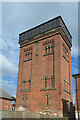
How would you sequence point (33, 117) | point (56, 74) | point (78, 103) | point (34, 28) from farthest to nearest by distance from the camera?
point (34, 28) < point (56, 74) < point (78, 103) < point (33, 117)

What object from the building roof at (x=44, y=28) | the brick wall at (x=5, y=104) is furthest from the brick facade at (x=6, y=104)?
the building roof at (x=44, y=28)

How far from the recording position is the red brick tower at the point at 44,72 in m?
22.8

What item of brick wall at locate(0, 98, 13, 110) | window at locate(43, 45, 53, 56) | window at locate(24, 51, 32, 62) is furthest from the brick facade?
window at locate(43, 45, 53, 56)

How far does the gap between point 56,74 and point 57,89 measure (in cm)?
263

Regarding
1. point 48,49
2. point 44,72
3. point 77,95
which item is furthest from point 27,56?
point 77,95

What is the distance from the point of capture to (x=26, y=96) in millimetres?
25828

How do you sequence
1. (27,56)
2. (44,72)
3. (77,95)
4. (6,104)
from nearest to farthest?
1. (77,95)
2. (44,72)
3. (27,56)
4. (6,104)

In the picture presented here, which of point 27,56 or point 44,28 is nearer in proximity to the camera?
point 44,28

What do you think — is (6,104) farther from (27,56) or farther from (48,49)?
(48,49)

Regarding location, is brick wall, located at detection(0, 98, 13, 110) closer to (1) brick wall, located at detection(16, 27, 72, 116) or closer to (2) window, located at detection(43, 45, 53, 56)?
(1) brick wall, located at detection(16, 27, 72, 116)

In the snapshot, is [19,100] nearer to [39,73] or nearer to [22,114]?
[39,73]

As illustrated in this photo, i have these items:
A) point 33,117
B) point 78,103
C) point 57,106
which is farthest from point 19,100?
point 33,117

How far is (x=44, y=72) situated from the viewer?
25.4m

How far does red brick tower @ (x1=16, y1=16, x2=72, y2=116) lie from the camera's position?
22844mm
